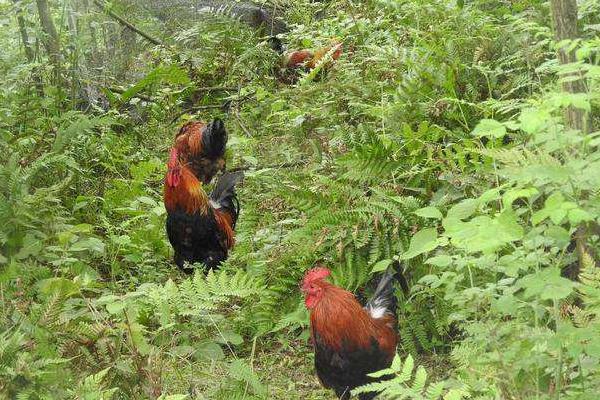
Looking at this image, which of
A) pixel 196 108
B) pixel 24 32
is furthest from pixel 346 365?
pixel 196 108

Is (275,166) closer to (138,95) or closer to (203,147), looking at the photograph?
(203,147)

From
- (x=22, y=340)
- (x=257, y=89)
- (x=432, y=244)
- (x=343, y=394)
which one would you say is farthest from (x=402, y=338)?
(x=257, y=89)

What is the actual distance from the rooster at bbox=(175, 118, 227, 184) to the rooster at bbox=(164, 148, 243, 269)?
72 millimetres

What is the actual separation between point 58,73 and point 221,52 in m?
2.99

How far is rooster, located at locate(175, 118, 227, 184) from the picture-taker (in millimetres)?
6250

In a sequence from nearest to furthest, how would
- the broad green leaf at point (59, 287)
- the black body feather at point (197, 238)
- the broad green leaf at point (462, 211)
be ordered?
the broad green leaf at point (462, 211)
the broad green leaf at point (59, 287)
the black body feather at point (197, 238)

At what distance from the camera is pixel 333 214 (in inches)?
199

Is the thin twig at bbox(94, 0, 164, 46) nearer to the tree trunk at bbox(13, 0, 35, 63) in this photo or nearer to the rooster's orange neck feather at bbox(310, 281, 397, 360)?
the tree trunk at bbox(13, 0, 35, 63)

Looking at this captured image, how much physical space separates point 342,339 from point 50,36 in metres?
5.00

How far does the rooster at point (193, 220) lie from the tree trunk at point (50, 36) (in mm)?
2299

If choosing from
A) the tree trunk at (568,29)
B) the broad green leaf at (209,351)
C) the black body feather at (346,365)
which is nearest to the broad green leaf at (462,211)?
the tree trunk at (568,29)

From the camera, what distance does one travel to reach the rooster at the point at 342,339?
14.7ft

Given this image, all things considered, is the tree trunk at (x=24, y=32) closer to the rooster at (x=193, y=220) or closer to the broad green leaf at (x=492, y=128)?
the rooster at (x=193, y=220)

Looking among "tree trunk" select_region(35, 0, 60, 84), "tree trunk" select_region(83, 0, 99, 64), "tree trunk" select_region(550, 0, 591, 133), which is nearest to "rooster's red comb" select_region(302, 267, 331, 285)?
"tree trunk" select_region(550, 0, 591, 133)
